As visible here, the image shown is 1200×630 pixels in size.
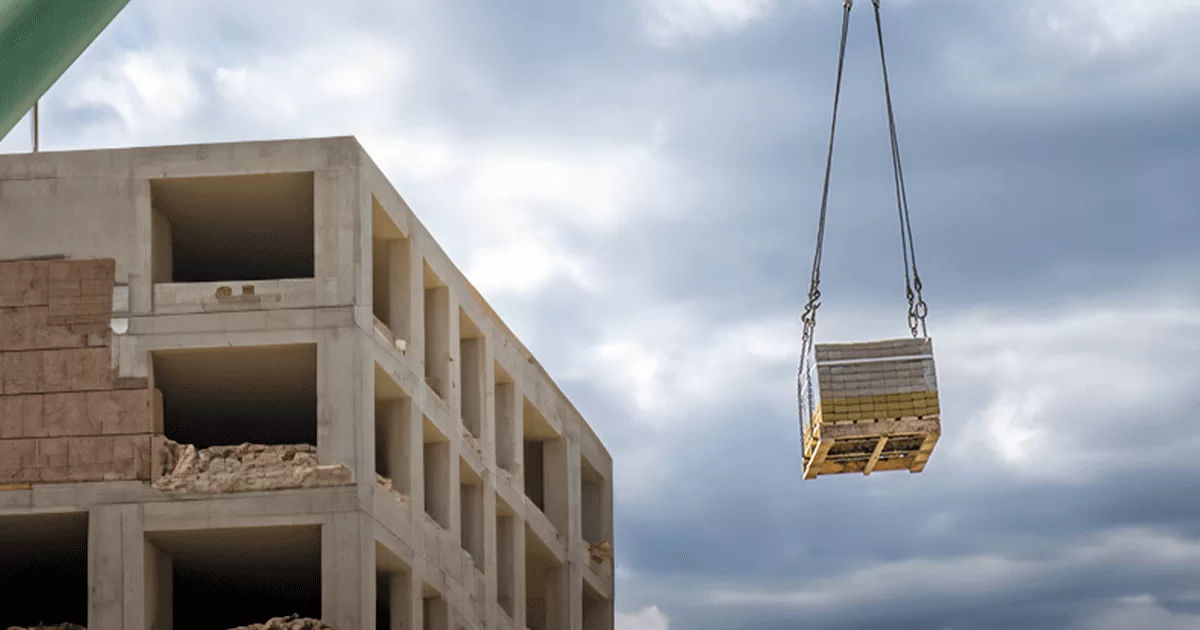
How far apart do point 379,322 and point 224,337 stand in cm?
319

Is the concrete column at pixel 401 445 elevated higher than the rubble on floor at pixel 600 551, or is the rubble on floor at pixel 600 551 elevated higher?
the rubble on floor at pixel 600 551

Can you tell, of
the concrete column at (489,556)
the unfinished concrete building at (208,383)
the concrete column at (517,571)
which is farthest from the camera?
the concrete column at (517,571)

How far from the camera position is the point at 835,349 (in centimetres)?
3038

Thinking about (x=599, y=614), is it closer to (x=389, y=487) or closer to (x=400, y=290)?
(x=400, y=290)

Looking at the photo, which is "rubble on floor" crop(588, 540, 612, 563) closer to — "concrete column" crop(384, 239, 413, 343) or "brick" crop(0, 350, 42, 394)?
"concrete column" crop(384, 239, 413, 343)

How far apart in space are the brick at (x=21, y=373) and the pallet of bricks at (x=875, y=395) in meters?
13.6

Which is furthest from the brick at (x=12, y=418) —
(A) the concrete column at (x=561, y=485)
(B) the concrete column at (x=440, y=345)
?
(A) the concrete column at (x=561, y=485)

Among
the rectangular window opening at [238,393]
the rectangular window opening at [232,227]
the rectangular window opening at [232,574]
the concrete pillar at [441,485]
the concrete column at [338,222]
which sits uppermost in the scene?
the rectangular window opening at [232,227]

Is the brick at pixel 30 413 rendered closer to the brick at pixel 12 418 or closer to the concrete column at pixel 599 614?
the brick at pixel 12 418

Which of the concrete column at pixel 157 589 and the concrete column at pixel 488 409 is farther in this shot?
the concrete column at pixel 488 409

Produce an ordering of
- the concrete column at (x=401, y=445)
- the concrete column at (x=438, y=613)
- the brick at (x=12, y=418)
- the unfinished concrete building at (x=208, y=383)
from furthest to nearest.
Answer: the concrete column at (x=438, y=613) → the concrete column at (x=401, y=445) → the brick at (x=12, y=418) → the unfinished concrete building at (x=208, y=383)

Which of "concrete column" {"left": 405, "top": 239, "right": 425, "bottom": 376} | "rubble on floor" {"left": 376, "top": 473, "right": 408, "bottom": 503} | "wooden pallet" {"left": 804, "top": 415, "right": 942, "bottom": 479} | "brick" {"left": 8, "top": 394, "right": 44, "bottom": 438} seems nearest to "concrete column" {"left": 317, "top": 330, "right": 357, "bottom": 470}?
"rubble on floor" {"left": 376, "top": 473, "right": 408, "bottom": 503}

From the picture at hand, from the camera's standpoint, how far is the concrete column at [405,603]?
36.1m

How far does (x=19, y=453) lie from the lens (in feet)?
111
